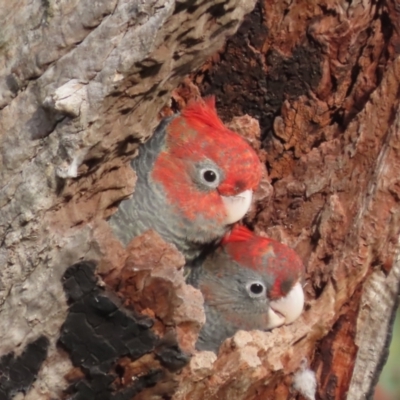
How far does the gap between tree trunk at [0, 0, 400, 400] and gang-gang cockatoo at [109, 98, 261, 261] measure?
36 cm

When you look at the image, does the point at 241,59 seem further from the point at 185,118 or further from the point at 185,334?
the point at 185,334

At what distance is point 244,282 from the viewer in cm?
304

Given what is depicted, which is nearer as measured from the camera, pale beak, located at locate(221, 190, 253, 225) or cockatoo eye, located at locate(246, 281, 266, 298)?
pale beak, located at locate(221, 190, 253, 225)

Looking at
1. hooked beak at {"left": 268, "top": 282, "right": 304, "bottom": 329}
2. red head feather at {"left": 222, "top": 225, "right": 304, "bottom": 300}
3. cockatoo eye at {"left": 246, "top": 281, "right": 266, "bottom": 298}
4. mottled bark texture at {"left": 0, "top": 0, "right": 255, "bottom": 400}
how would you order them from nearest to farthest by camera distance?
mottled bark texture at {"left": 0, "top": 0, "right": 255, "bottom": 400}, hooked beak at {"left": 268, "top": 282, "right": 304, "bottom": 329}, red head feather at {"left": 222, "top": 225, "right": 304, "bottom": 300}, cockatoo eye at {"left": 246, "top": 281, "right": 266, "bottom": 298}

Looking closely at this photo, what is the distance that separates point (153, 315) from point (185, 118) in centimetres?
106

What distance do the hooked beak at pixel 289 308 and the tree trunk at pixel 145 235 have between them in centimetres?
5

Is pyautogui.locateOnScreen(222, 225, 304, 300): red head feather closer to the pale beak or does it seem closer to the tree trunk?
the tree trunk

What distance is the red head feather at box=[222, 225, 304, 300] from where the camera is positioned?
2.80m

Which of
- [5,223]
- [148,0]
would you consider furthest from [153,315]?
[148,0]

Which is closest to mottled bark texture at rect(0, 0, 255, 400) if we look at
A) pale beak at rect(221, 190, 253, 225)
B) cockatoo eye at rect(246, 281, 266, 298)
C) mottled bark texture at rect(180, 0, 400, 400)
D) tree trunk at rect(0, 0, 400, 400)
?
tree trunk at rect(0, 0, 400, 400)

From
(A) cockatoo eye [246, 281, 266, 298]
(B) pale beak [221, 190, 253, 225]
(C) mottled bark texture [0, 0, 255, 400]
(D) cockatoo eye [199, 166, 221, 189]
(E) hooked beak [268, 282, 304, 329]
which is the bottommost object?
(A) cockatoo eye [246, 281, 266, 298]

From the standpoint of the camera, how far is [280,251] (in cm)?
286

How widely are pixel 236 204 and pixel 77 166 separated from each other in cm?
106

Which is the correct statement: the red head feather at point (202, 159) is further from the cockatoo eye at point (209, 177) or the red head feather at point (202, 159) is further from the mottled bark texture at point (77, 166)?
the mottled bark texture at point (77, 166)
